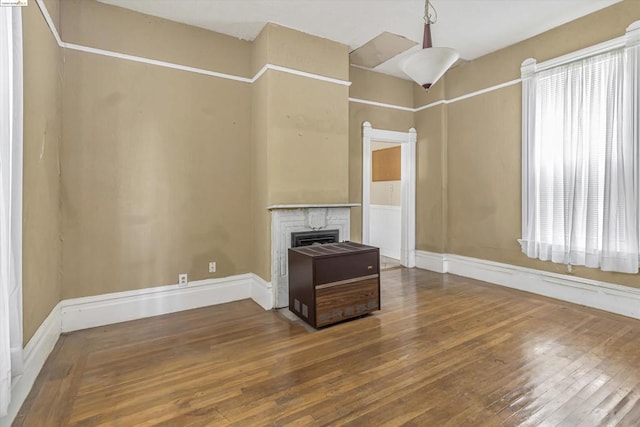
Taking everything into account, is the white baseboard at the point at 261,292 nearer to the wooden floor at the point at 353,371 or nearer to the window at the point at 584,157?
the wooden floor at the point at 353,371

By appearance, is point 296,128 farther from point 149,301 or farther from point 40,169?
point 149,301

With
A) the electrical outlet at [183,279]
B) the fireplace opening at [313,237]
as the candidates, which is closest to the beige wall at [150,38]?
the fireplace opening at [313,237]

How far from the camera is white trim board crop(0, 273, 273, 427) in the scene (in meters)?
2.23

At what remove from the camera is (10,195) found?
5.80 feet

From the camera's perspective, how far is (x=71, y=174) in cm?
299

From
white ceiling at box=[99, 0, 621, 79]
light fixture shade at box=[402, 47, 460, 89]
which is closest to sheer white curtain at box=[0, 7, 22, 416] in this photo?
white ceiling at box=[99, 0, 621, 79]

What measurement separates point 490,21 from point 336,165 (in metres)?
2.38

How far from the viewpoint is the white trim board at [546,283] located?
3.23 m

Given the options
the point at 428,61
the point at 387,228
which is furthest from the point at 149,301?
the point at 387,228

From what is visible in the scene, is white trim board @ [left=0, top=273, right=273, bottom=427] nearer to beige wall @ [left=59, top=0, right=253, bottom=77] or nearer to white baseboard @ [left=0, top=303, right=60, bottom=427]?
white baseboard @ [left=0, top=303, right=60, bottom=427]

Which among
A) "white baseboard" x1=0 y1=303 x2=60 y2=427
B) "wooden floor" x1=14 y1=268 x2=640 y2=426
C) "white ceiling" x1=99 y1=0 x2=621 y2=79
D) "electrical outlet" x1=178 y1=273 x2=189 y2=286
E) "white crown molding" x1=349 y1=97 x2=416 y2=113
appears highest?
"white ceiling" x1=99 y1=0 x2=621 y2=79

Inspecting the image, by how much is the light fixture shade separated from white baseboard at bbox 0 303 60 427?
3.17 metres

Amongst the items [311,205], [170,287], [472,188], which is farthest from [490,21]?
[170,287]

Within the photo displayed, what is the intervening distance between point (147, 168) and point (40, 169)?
3.22ft
